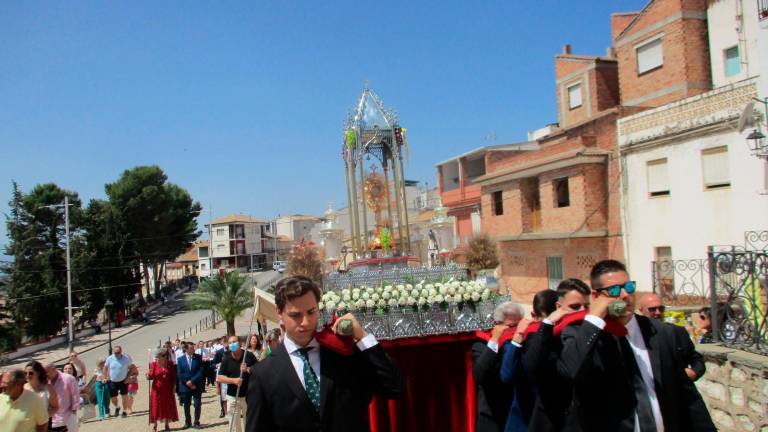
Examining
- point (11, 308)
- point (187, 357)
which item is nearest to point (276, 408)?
point (187, 357)

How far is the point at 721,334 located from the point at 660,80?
55.7 feet

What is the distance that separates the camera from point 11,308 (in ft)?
113

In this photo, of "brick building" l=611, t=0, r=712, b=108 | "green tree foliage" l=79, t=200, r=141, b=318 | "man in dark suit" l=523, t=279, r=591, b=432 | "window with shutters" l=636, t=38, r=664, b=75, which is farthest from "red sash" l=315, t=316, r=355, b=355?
"green tree foliage" l=79, t=200, r=141, b=318

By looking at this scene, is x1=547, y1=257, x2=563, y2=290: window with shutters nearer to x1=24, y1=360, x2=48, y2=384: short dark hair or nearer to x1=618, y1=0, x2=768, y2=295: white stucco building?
x1=618, y1=0, x2=768, y2=295: white stucco building

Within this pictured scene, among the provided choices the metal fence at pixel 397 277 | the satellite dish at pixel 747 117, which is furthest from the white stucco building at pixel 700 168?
the metal fence at pixel 397 277

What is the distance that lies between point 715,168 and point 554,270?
7.32 m

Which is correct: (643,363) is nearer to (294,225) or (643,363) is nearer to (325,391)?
(325,391)

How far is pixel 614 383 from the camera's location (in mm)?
3074

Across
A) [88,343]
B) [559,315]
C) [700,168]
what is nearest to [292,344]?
[559,315]

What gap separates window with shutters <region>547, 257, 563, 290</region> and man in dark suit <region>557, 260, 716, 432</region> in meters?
19.1

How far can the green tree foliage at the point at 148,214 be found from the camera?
47.3 m

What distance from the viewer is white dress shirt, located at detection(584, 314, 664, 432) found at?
3.06m

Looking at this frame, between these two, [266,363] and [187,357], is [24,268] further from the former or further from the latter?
[266,363]

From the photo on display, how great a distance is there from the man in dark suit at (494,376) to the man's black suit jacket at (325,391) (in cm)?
118
